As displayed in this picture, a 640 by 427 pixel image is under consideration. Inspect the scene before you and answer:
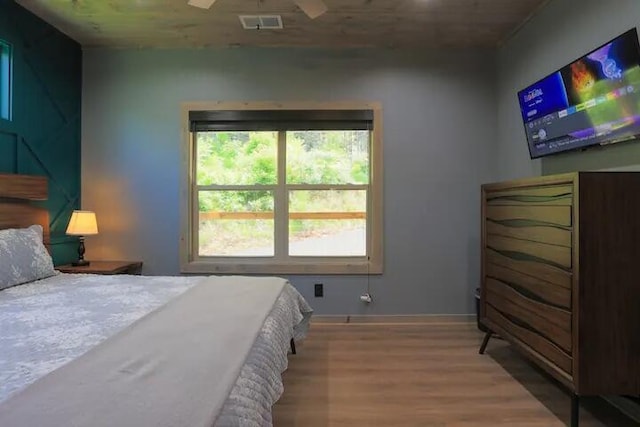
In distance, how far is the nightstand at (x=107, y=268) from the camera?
337 centimetres

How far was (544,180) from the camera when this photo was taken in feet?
7.26

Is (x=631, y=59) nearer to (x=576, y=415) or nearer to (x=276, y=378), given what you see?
(x=576, y=415)

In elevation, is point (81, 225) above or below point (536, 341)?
above

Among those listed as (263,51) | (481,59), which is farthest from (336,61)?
(481,59)

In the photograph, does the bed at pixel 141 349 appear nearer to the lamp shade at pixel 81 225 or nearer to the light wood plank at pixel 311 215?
the lamp shade at pixel 81 225

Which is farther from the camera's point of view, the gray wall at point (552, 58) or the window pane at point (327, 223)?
the window pane at point (327, 223)

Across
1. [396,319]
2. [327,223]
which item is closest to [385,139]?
[327,223]

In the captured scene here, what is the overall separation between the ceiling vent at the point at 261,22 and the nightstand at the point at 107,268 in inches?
91.3

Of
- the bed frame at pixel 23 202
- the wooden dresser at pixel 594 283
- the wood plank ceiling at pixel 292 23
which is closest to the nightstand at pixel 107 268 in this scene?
the bed frame at pixel 23 202

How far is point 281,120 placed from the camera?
386cm

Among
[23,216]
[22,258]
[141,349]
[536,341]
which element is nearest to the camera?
[141,349]

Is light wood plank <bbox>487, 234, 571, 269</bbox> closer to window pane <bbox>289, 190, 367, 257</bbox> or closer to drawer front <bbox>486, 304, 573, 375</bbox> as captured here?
drawer front <bbox>486, 304, 573, 375</bbox>

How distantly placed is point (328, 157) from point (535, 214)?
2083 mm

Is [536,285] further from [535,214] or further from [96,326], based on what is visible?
[96,326]
